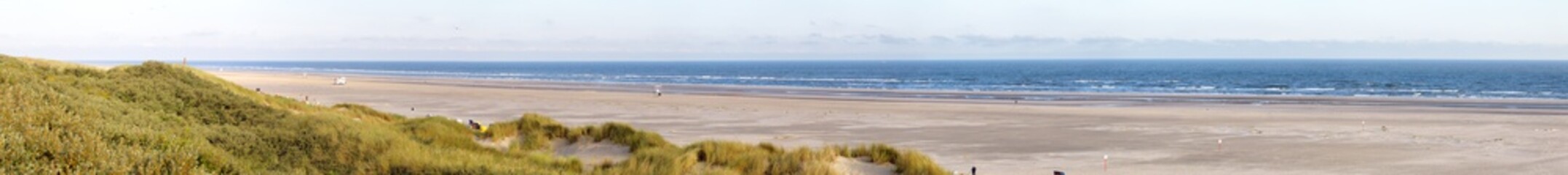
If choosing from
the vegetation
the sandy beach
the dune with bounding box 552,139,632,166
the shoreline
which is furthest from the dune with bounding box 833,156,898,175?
the shoreline

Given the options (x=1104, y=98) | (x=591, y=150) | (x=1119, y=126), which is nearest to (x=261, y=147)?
(x=591, y=150)

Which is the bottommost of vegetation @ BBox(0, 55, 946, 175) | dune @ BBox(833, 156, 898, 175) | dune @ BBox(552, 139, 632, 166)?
dune @ BBox(552, 139, 632, 166)

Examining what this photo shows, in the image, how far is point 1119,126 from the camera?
1158 inches

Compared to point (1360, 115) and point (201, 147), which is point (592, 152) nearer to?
point (201, 147)

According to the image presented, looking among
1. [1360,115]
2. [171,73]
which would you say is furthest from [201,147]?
[1360,115]

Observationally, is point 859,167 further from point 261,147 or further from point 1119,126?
point 1119,126

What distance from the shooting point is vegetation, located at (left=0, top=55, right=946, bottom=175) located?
32.4ft

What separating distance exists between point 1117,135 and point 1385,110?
1845 cm

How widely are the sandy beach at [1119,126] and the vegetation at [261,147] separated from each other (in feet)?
18.4

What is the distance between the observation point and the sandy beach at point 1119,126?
64.7ft

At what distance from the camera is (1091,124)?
99.1 ft

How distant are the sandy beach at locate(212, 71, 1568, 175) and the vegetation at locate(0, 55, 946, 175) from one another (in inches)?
220

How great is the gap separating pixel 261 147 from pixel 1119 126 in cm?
2110

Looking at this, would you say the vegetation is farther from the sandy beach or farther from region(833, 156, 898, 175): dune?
the sandy beach
